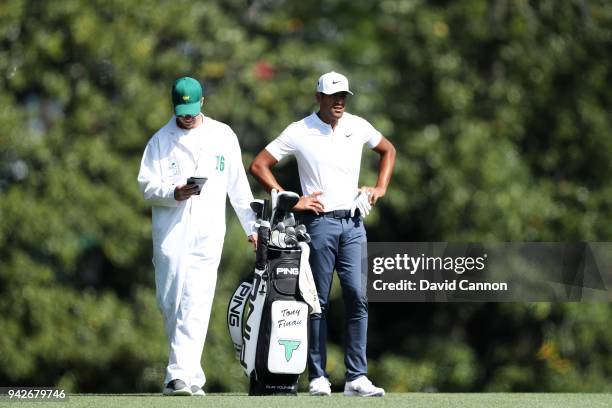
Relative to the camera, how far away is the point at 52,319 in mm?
19781

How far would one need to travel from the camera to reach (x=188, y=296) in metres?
10.1

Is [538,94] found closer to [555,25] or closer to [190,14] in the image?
[555,25]

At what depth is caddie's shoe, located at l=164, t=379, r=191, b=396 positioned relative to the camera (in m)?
9.89

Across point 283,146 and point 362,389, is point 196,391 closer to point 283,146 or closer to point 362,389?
point 362,389

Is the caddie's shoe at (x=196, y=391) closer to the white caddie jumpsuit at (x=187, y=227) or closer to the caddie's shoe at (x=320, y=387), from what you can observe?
the white caddie jumpsuit at (x=187, y=227)

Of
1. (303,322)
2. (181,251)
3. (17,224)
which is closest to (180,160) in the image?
(181,251)

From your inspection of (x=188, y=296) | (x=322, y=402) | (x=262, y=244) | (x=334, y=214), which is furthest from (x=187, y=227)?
(x=322, y=402)

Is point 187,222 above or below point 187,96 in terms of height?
below

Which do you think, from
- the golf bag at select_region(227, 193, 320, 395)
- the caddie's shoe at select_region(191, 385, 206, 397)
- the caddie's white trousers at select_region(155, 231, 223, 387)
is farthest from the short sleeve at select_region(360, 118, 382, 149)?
the caddie's shoe at select_region(191, 385, 206, 397)

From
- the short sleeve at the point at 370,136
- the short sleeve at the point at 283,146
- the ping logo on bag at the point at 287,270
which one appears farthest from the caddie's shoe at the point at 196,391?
the short sleeve at the point at 370,136

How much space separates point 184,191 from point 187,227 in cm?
36

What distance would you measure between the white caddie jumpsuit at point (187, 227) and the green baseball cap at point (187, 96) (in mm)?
196

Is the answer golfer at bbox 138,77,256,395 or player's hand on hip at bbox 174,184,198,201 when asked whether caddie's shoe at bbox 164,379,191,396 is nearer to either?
golfer at bbox 138,77,256,395

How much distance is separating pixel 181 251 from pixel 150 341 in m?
10.3
